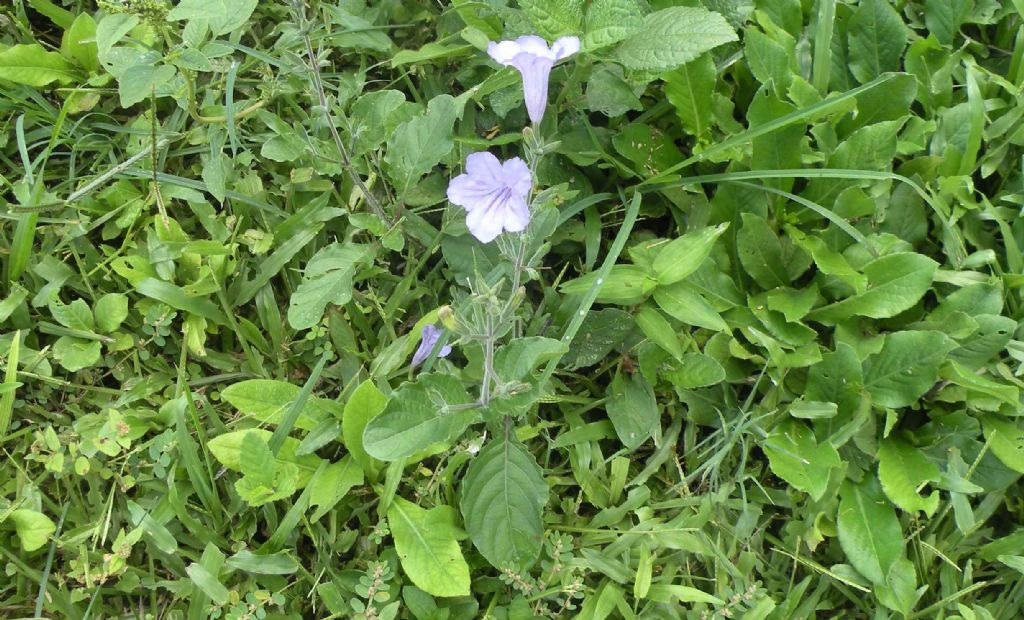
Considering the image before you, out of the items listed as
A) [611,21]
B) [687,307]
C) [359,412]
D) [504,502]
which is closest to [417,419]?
[359,412]

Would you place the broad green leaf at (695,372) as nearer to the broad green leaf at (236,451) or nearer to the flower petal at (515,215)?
the flower petal at (515,215)

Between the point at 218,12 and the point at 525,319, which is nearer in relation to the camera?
the point at 218,12

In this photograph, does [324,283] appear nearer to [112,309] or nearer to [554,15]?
[112,309]

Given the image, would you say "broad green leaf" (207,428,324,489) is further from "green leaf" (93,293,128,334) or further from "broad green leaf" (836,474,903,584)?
"broad green leaf" (836,474,903,584)

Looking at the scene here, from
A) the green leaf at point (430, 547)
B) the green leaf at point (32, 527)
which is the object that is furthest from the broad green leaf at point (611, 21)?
the green leaf at point (32, 527)

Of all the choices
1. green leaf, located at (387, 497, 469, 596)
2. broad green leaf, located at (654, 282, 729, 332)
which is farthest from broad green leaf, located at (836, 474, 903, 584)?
green leaf, located at (387, 497, 469, 596)
